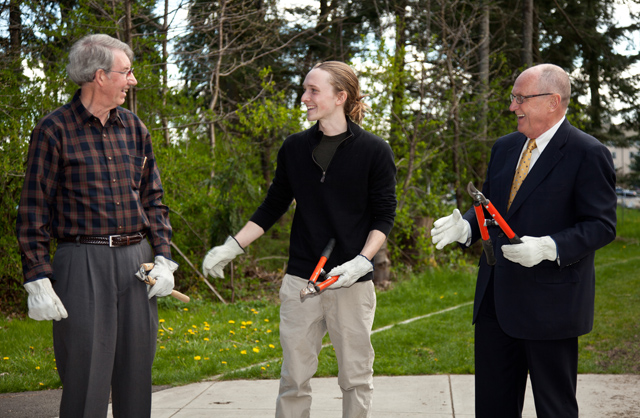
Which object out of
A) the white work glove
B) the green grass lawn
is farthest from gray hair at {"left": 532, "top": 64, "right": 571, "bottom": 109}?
the green grass lawn

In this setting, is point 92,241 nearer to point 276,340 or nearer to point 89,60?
point 89,60

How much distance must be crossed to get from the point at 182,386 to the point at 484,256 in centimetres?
276

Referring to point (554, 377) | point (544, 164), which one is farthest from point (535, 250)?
point (554, 377)

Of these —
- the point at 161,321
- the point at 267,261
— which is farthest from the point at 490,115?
the point at 161,321

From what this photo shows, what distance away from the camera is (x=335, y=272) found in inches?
118

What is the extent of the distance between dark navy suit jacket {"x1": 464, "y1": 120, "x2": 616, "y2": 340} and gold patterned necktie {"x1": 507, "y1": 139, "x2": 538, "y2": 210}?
82 mm

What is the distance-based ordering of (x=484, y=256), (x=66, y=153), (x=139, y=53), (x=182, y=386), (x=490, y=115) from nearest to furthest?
(x=66, y=153) < (x=484, y=256) < (x=182, y=386) < (x=139, y=53) < (x=490, y=115)

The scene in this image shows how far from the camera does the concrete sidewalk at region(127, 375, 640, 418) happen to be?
4.27m

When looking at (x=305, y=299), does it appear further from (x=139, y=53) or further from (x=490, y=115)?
(x=490, y=115)

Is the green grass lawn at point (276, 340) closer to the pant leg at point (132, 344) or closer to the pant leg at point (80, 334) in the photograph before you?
the pant leg at point (132, 344)

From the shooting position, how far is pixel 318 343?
3.29 meters

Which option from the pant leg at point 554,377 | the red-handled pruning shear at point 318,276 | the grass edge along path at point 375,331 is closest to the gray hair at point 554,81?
the pant leg at point 554,377

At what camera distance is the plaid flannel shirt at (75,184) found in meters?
2.81

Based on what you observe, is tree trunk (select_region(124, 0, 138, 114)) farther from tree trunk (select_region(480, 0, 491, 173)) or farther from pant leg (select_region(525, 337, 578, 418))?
tree trunk (select_region(480, 0, 491, 173))
